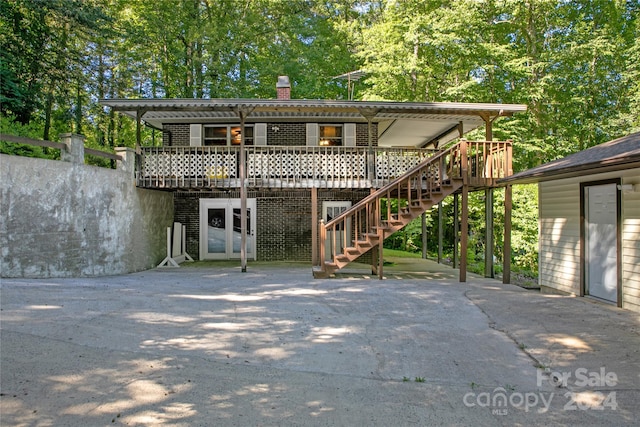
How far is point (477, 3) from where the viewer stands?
20656 millimetres

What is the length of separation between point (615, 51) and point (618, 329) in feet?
65.6

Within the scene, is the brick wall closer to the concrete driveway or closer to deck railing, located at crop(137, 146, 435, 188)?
deck railing, located at crop(137, 146, 435, 188)

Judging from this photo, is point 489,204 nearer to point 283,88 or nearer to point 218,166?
point 283,88

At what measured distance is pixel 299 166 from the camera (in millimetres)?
13117

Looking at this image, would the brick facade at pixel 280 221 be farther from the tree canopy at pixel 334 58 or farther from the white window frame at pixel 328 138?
the tree canopy at pixel 334 58

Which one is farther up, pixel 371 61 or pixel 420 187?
pixel 371 61

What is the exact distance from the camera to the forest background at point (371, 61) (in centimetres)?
1903

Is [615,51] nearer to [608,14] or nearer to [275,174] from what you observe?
[608,14]

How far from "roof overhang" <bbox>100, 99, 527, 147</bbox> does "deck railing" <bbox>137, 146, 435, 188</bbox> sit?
3.84 ft

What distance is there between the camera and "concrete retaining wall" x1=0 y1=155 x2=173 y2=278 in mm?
8820

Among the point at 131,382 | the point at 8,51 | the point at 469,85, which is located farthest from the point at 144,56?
Result: the point at 131,382

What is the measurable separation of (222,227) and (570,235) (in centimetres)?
1182

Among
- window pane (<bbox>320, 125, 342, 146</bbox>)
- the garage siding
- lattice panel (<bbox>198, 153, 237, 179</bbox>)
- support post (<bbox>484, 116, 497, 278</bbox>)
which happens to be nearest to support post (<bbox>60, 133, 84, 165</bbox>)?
lattice panel (<bbox>198, 153, 237, 179</bbox>)

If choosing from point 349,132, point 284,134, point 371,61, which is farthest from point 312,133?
point 371,61
